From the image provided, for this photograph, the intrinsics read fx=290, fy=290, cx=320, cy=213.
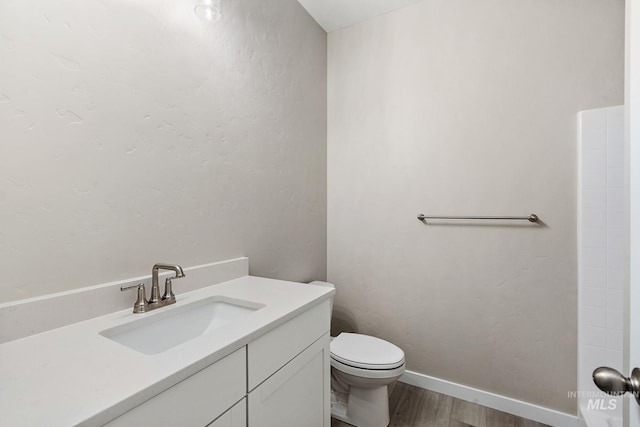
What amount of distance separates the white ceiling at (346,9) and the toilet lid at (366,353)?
83.8 inches

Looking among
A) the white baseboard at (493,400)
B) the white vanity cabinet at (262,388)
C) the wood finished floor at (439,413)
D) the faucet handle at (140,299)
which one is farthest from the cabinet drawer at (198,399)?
the white baseboard at (493,400)

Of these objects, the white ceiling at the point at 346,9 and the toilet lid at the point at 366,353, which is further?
the white ceiling at the point at 346,9

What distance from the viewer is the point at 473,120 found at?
68.3 inches

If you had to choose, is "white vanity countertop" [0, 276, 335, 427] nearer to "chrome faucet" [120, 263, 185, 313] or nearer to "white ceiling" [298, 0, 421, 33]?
"chrome faucet" [120, 263, 185, 313]

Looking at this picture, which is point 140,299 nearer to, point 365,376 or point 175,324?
point 175,324

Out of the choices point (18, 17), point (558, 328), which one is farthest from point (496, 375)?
point (18, 17)

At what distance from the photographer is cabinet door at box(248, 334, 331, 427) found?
822mm

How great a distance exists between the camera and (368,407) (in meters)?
1.54

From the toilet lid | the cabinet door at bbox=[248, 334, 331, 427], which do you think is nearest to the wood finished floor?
the toilet lid

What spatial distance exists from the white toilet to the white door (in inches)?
39.8

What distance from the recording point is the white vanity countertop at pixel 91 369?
47 centimetres

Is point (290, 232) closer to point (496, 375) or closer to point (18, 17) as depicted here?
point (18, 17)

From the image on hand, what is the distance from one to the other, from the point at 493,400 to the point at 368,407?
78cm

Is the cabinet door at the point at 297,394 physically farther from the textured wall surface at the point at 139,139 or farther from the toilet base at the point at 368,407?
the textured wall surface at the point at 139,139
